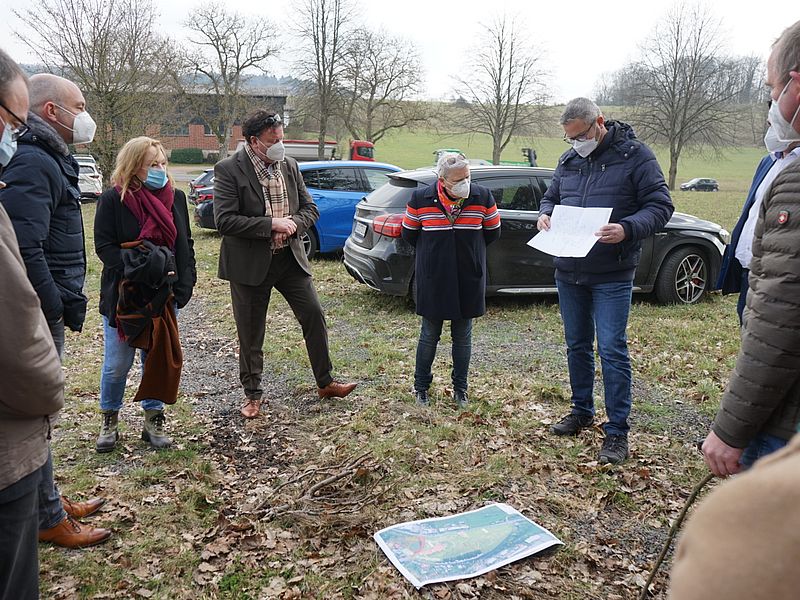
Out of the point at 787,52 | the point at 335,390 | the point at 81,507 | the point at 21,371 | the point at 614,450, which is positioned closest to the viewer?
the point at 21,371

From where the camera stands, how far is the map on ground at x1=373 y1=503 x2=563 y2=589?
3.04 metres

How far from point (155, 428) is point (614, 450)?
3061 mm

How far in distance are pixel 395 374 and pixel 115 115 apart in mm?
22488

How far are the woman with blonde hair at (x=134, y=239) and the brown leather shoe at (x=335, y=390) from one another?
141 cm

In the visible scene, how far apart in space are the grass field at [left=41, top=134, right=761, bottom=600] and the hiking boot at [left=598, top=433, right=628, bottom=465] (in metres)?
0.12

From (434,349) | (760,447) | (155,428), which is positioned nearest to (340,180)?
(434,349)

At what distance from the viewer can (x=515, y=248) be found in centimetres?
788

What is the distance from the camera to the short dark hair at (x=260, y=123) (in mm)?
4754

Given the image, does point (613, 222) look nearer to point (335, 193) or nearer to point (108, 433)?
point (108, 433)

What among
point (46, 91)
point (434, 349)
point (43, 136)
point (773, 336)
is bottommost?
point (434, 349)

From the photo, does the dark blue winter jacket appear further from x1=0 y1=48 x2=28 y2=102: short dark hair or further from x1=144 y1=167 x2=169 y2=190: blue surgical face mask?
x1=0 y1=48 x2=28 y2=102: short dark hair

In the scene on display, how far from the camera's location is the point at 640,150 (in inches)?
161

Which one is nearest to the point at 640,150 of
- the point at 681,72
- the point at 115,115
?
the point at 115,115

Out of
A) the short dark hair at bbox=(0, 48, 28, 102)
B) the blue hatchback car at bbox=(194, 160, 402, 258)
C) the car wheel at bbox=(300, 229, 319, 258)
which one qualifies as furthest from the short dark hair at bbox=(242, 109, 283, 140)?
the car wheel at bbox=(300, 229, 319, 258)
